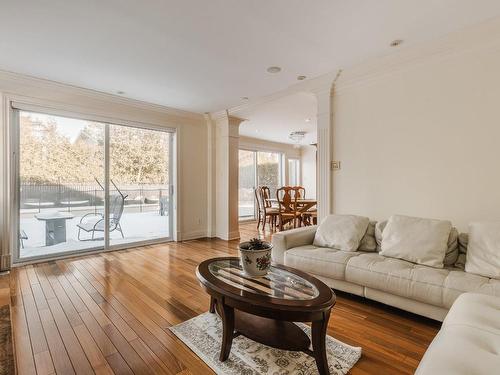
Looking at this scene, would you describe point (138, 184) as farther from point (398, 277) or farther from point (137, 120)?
point (398, 277)

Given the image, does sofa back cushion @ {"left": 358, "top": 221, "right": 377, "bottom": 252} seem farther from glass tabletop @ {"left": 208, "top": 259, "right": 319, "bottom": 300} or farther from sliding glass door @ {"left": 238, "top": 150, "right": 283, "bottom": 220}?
sliding glass door @ {"left": 238, "top": 150, "right": 283, "bottom": 220}

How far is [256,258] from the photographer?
1911 mm

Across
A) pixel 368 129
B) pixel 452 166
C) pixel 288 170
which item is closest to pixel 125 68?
pixel 368 129

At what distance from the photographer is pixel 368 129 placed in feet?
10.7

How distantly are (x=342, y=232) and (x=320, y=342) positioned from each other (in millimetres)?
1566

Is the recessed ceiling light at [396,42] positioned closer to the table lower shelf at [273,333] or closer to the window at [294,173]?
the table lower shelf at [273,333]

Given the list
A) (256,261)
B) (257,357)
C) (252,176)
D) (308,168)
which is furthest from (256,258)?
(308,168)

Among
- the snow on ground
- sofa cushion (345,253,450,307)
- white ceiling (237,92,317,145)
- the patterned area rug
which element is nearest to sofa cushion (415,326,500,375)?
sofa cushion (345,253,450,307)

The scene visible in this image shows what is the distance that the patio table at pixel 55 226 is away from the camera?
3.90 metres

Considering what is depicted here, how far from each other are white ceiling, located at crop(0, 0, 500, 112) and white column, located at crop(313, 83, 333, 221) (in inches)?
13.1

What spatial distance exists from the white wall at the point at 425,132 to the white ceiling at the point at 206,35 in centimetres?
32

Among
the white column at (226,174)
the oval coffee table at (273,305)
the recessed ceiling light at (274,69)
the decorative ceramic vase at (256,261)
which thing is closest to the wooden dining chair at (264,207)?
the white column at (226,174)

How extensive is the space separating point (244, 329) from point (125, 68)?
3133mm

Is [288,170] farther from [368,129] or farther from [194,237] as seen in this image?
[368,129]
